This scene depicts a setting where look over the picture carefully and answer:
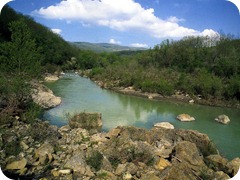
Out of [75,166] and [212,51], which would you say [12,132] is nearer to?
[75,166]

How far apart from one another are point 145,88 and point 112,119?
272 inches

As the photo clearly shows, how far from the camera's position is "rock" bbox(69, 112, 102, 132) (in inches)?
291

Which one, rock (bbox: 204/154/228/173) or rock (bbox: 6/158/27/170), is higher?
rock (bbox: 6/158/27/170)

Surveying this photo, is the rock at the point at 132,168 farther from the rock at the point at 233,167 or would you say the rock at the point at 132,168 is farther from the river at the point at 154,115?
the river at the point at 154,115

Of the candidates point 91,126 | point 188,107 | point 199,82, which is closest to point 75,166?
point 91,126

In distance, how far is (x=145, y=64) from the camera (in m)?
23.5

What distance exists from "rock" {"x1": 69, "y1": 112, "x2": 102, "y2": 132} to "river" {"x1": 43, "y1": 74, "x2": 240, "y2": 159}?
448 millimetres

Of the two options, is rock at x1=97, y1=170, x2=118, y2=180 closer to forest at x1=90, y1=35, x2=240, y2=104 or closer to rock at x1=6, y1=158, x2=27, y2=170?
rock at x1=6, y1=158, x2=27, y2=170

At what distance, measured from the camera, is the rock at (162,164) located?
4.45 meters

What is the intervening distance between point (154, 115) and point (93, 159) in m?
6.95

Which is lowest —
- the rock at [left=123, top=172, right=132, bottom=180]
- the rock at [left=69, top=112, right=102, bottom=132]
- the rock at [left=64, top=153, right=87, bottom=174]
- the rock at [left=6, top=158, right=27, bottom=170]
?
the rock at [left=69, top=112, right=102, bottom=132]

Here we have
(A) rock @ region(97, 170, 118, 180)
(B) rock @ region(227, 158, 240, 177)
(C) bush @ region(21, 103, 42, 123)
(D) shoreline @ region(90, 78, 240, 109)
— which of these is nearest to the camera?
(A) rock @ region(97, 170, 118, 180)

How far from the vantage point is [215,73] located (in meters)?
15.0

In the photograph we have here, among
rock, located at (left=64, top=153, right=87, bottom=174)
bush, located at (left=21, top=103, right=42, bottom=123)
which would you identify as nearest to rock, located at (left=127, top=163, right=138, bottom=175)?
rock, located at (left=64, top=153, right=87, bottom=174)
